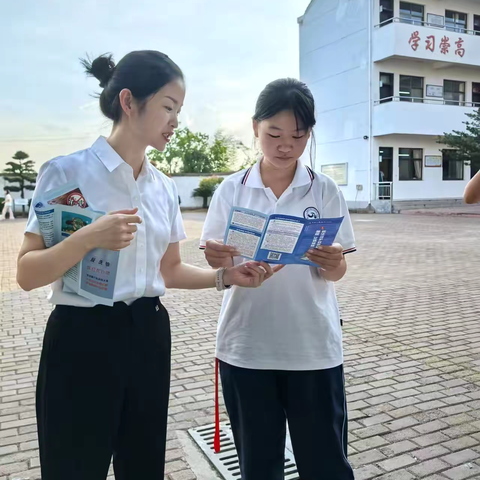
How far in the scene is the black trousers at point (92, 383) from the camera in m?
1.57

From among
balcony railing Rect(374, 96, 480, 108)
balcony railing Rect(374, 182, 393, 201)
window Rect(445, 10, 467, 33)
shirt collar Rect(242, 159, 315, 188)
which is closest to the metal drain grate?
shirt collar Rect(242, 159, 315, 188)

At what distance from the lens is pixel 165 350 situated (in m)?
1.77

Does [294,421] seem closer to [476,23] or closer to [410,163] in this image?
[410,163]

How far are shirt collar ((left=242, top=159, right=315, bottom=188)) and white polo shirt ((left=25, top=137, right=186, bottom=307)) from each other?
14.8 inches

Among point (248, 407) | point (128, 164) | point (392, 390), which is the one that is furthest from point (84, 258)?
point (392, 390)

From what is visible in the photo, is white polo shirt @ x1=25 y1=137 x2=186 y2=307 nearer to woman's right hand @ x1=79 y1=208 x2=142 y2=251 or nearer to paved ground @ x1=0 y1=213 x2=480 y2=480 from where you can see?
woman's right hand @ x1=79 y1=208 x2=142 y2=251

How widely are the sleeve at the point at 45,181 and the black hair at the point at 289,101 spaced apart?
2.51 feet

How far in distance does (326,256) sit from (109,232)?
76 cm

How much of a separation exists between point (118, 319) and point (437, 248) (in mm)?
11198

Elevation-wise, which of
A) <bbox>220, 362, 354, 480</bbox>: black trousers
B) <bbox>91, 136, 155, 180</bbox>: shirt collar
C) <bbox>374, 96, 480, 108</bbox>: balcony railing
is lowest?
<bbox>220, 362, 354, 480</bbox>: black trousers

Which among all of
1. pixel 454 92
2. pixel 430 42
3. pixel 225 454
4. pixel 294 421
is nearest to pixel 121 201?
pixel 294 421

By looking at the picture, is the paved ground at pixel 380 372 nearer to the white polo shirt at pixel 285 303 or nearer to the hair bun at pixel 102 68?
the white polo shirt at pixel 285 303

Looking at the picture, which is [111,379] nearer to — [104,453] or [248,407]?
[104,453]

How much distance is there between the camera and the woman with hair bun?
5.12 ft
